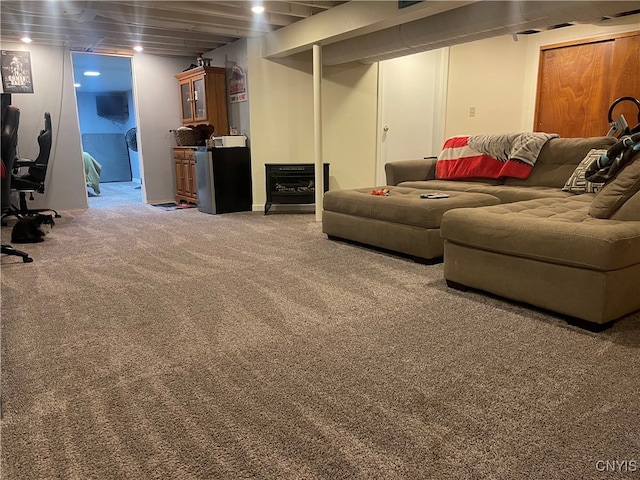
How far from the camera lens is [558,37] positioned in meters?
5.62

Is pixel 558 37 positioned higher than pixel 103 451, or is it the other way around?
pixel 558 37

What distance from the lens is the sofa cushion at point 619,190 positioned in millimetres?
2205

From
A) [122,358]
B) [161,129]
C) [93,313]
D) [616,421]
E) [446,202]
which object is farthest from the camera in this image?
[161,129]

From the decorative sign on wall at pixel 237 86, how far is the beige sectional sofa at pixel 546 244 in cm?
308

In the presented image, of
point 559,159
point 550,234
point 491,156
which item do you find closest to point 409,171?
point 491,156

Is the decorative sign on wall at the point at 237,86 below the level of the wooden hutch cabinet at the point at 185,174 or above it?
above

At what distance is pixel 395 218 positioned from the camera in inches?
130

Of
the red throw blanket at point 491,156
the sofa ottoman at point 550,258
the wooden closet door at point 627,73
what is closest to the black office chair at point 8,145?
the sofa ottoman at point 550,258

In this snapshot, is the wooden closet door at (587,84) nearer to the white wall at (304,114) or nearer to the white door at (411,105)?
the white door at (411,105)

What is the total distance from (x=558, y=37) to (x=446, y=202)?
3.88 meters

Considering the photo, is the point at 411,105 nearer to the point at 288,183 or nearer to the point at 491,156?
the point at 288,183

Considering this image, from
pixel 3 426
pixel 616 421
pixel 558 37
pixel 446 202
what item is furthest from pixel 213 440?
pixel 558 37

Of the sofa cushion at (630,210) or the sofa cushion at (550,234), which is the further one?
the sofa cushion at (630,210)

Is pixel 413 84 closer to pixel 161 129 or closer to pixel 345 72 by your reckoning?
pixel 345 72
